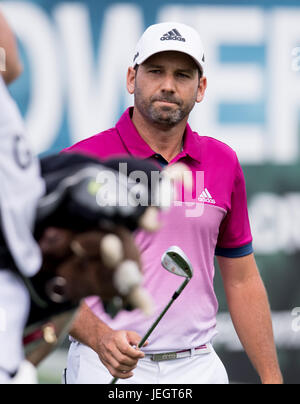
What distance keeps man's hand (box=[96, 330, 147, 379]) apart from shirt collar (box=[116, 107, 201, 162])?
559mm

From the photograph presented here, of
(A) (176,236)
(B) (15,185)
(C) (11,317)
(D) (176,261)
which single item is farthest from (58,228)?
(A) (176,236)

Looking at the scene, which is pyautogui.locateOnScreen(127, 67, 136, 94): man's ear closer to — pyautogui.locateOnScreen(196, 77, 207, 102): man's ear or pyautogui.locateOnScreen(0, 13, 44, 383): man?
pyautogui.locateOnScreen(196, 77, 207, 102): man's ear

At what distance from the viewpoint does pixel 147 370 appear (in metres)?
2.22

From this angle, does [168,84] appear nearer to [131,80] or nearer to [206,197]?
[131,80]

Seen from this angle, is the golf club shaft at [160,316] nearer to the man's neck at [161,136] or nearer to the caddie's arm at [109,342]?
the caddie's arm at [109,342]

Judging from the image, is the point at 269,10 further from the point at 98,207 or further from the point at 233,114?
the point at 98,207

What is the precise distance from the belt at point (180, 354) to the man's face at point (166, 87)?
2.32 ft

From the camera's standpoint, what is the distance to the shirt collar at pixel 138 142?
228 centimetres

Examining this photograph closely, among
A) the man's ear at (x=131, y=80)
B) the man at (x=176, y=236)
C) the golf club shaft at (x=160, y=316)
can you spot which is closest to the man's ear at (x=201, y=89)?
the man at (x=176, y=236)

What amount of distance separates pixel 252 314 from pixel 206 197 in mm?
449

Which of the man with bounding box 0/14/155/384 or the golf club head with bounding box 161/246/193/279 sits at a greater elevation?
the man with bounding box 0/14/155/384

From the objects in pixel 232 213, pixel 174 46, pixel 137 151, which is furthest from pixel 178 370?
pixel 174 46

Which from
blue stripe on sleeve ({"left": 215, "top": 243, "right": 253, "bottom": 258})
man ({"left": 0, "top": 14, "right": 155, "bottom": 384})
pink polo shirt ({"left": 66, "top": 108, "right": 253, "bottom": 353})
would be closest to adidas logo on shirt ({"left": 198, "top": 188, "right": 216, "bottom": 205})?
pink polo shirt ({"left": 66, "top": 108, "right": 253, "bottom": 353})

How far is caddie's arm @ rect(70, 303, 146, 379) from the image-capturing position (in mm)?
2006
